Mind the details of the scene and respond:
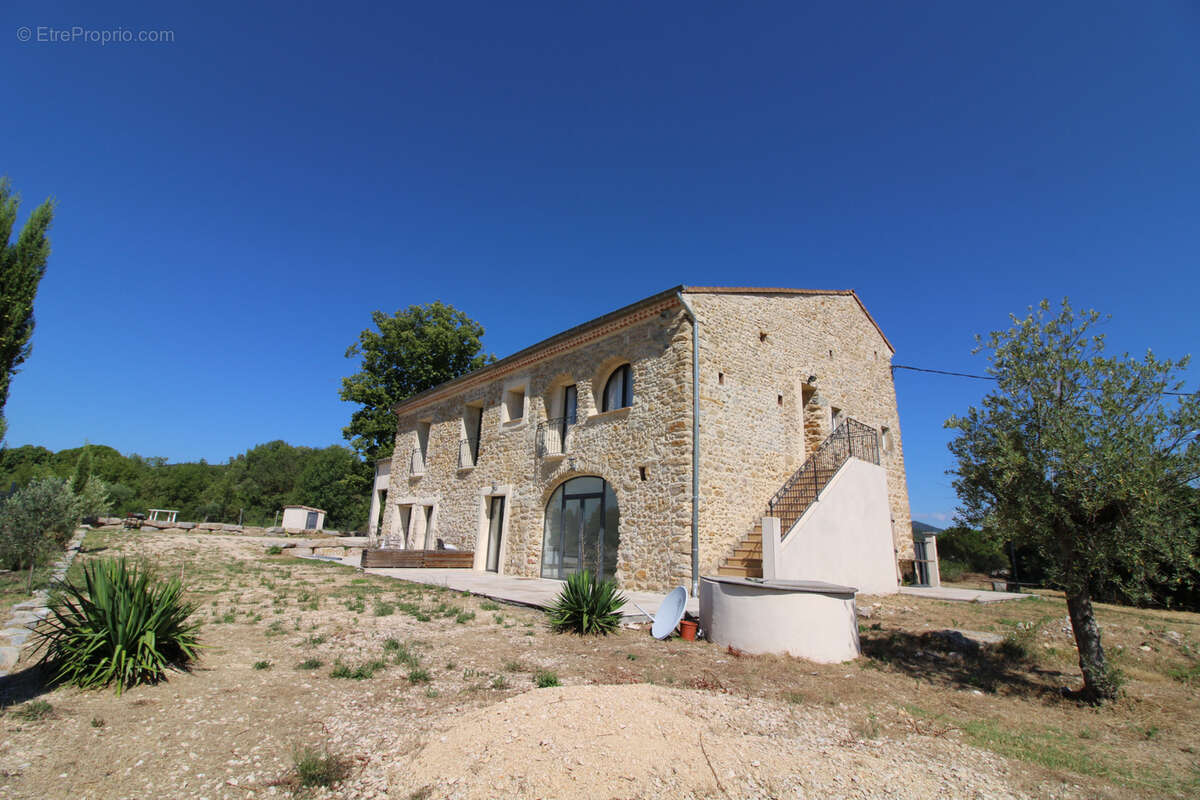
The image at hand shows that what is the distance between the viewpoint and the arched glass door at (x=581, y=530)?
38.2ft

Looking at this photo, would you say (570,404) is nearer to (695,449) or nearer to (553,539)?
(553,539)

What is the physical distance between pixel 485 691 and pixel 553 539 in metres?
8.71

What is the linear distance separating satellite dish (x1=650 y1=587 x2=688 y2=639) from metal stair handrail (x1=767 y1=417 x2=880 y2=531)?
443 cm

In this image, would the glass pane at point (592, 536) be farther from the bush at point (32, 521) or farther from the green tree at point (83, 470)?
the green tree at point (83, 470)

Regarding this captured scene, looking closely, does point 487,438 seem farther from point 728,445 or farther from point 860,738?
point 860,738

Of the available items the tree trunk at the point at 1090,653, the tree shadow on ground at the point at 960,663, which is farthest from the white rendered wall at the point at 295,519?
the tree trunk at the point at 1090,653

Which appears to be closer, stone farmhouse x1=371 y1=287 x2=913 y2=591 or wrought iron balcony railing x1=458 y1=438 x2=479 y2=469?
stone farmhouse x1=371 y1=287 x2=913 y2=591

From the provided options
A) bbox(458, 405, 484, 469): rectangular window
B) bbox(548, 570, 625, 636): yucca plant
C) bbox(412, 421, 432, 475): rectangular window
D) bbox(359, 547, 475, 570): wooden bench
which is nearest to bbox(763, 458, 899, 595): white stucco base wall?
bbox(548, 570, 625, 636): yucca plant

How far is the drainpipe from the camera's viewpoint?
32.0 feet

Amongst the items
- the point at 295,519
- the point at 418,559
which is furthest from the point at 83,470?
the point at 418,559

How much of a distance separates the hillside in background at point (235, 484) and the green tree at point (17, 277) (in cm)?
3132

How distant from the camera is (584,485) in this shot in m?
12.5

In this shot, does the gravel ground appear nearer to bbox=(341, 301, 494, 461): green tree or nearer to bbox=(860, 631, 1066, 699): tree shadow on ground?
bbox=(860, 631, 1066, 699): tree shadow on ground

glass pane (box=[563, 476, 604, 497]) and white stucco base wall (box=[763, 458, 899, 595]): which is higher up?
glass pane (box=[563, 476, 604, 497])
